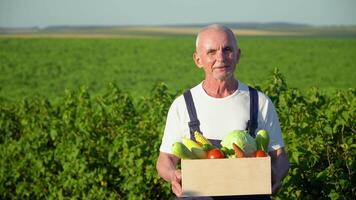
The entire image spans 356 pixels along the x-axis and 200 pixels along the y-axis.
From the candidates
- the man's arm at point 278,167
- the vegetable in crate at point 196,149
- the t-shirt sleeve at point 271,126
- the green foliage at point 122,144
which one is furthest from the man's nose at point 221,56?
the green foliage at point 122,144

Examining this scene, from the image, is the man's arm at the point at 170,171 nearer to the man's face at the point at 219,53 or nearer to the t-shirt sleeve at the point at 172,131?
the t-shirt sleeve at the point at 172,131

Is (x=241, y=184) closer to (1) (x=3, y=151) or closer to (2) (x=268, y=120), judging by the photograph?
(2) (x=268, y=120)

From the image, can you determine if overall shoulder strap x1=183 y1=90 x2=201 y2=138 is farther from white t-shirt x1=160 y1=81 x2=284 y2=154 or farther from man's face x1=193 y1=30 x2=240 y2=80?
man's face x1=193 y1=30 x2=240 y2=80

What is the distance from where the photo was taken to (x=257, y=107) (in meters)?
4.51

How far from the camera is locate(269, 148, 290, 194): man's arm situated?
4352mm

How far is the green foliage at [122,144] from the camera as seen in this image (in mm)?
6438

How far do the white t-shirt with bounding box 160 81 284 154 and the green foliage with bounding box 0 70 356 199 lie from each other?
171 cm

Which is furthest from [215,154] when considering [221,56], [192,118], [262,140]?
[221,56]

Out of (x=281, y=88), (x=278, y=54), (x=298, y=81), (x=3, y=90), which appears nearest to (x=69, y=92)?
(x=281, y=88)

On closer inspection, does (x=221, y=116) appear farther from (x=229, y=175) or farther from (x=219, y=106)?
(x=229, y=175)

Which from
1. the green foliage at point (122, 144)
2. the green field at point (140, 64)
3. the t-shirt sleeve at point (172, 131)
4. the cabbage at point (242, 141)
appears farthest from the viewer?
the green field at point (140, 64)

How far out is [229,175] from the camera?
4141 millimetres

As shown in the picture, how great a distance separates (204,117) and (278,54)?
180ft

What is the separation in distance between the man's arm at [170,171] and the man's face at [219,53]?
0.47 meters
